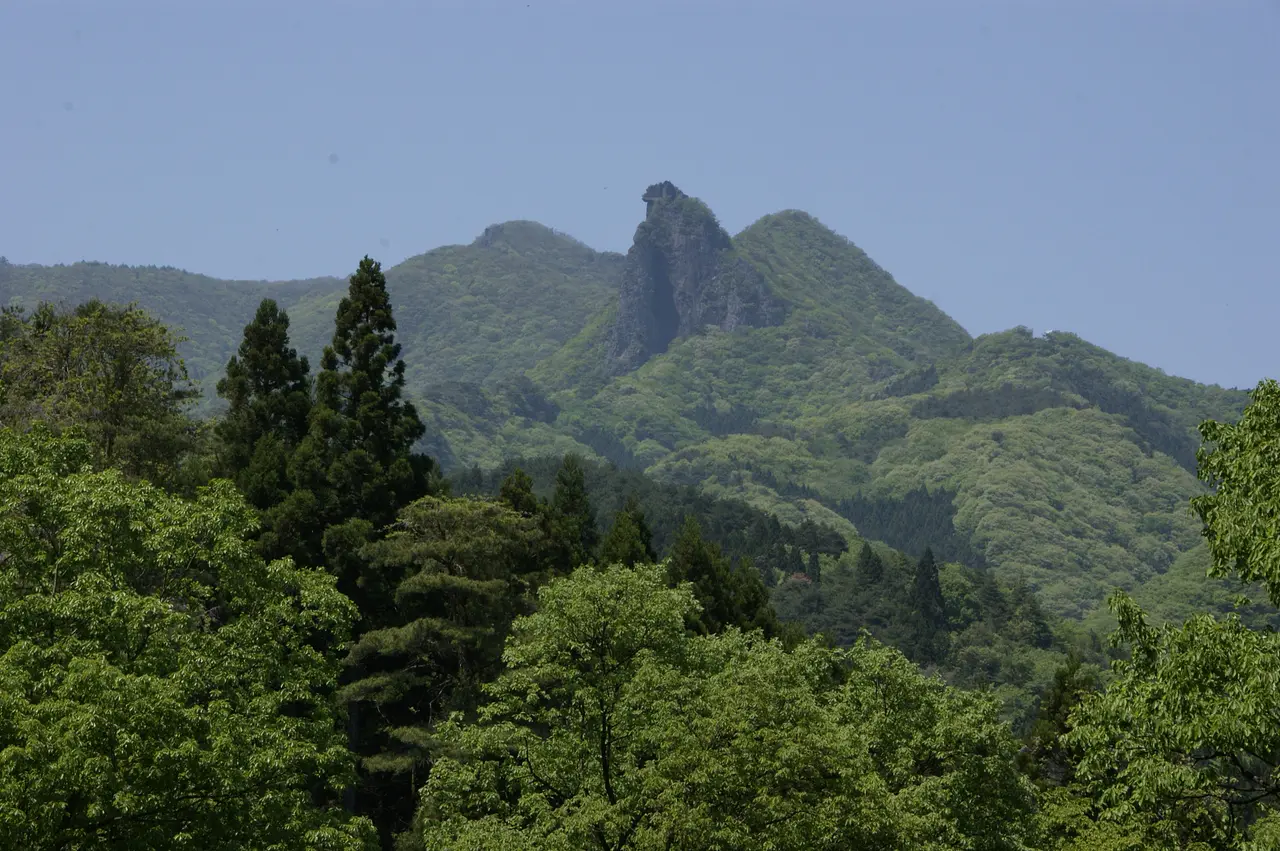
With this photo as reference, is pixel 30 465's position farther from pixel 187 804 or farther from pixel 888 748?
pixel 888 748

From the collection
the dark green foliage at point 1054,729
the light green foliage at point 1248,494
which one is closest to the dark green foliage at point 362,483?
the dark green foliage at point 1054,729

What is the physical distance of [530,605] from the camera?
4675 cm

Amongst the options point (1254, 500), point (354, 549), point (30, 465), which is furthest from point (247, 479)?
point (1254, 500)

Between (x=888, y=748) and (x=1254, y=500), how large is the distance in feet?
61.3

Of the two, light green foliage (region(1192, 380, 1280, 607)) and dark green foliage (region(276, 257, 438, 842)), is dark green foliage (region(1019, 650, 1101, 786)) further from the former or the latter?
light green foliage (region(1192, 380, 1280, 607))

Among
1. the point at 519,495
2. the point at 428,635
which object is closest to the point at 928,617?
the point at 519,495

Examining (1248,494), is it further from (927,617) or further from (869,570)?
(869,570)

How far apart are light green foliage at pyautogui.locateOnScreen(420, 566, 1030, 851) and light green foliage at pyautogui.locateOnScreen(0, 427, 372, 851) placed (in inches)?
158

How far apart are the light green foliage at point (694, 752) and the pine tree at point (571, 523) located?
1927cm

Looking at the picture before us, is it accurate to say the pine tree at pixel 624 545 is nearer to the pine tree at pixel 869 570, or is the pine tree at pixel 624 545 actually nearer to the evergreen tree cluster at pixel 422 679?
the evergreen tree cluster at pixel 422 679

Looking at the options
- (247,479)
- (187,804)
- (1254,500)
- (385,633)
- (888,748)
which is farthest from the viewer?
(247,479)

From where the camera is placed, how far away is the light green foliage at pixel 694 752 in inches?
1171

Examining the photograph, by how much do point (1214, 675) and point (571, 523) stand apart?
41.2 m

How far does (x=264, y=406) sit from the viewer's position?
57.4m
